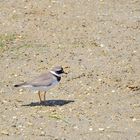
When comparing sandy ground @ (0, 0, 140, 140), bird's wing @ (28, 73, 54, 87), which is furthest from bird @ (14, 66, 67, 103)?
sandy ground @ (0, 0, 140, 140)

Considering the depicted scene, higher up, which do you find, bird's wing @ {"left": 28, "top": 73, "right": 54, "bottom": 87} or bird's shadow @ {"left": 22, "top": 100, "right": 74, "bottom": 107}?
bird's wing @ {"left": 28, "top": 73, "right": 54, "bottom": 87}

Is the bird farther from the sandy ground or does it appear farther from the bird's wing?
the sandy ground

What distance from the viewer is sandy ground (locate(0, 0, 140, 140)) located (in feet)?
29.7

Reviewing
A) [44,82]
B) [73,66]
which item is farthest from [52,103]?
[73,66]

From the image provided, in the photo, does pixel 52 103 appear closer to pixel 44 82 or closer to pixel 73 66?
pixel 44 82

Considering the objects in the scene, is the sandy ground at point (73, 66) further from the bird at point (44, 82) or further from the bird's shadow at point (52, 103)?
the bird at point (44, 82)

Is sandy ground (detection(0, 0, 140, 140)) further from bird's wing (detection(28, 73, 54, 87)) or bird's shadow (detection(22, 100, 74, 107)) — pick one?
bird's wing (detection(28, 73, 54, 87))

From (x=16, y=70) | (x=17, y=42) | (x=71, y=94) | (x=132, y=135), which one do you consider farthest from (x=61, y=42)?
(x=132, y=135)

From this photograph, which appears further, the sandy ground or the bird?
the bird

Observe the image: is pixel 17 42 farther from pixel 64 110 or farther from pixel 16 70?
pixel 64 110

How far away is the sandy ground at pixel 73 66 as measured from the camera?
29.7 ft

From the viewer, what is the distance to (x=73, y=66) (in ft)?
38.7

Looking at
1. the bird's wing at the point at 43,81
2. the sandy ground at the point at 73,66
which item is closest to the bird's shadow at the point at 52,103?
the sandy ground at the point at 73,66

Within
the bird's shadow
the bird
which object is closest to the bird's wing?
the bird
